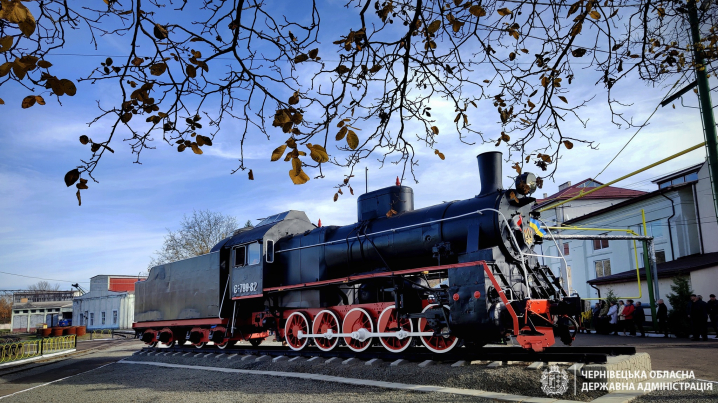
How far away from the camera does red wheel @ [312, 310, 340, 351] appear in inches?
441

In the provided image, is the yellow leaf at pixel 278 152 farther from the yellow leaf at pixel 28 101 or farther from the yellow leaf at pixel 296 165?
the yellow leaf at pixel 28 101

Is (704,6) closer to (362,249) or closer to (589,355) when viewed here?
(589,355)

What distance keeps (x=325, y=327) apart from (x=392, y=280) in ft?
7.81

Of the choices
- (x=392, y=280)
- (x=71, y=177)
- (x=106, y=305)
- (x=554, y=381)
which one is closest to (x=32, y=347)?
(x=392, y=280)

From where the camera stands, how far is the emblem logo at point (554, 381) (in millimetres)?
6684

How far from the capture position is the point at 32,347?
19969 mm

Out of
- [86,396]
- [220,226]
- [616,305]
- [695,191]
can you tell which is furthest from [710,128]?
[220,226]

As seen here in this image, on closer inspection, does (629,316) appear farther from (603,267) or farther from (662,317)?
(603,267)

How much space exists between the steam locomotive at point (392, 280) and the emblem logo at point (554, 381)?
0.64 m

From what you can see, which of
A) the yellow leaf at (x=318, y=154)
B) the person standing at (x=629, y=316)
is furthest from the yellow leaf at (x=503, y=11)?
the person standing at (x=629, y=316)

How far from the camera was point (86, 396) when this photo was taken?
9008 millimetres

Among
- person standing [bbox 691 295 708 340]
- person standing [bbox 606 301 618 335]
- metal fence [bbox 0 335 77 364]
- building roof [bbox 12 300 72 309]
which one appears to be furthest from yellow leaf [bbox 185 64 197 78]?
building roof [bbox 12 300 72 309]

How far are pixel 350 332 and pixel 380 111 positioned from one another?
6.52 metres

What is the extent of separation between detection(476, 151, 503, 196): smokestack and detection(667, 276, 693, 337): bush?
11.6 meters
